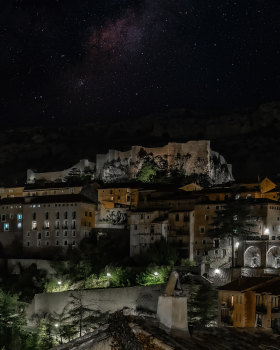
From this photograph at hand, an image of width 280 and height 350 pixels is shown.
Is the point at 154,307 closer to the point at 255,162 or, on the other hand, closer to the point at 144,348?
the point at 144,348

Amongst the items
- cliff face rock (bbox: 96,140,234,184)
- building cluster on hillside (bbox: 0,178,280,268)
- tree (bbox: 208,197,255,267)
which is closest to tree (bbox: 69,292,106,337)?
building cluster on hillside (bbox: 0,178,280,268)

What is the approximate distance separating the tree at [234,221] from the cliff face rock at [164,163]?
2486 cm

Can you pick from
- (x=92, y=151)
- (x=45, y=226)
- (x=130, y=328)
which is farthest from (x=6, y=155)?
(x=130, y=328)

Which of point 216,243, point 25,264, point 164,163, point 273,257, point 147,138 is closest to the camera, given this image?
point 273,257

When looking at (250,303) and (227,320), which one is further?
(227,320)

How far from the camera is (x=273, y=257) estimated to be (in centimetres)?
4906

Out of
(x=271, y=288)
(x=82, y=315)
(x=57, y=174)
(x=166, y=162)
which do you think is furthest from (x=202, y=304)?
(x=57, y=174)

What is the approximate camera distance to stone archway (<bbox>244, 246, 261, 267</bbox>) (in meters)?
49.3

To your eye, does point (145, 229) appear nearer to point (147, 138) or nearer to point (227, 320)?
point (227, 320)

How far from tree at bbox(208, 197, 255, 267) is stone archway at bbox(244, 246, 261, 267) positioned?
1.15 metres

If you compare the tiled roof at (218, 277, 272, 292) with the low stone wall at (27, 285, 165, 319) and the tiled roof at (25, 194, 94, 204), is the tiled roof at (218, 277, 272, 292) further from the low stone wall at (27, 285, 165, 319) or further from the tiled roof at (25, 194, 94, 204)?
the tiled roof at (25, 194, 94, 204)

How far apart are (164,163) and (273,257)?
104ft

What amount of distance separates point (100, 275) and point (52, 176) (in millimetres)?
34523

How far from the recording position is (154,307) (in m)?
43.4
